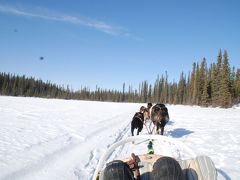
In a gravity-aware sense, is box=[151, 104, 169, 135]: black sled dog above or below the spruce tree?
below

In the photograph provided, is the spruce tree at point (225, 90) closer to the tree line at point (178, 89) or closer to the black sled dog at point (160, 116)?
the tree line at point (178, 89)

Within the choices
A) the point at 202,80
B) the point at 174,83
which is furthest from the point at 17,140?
the point at 174,83

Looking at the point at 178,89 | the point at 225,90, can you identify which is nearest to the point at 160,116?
the point at 225,90

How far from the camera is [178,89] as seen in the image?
9825 centimetres

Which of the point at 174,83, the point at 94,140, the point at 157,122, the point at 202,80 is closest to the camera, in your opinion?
the point at 94,140

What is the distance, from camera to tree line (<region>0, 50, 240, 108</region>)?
217 ft

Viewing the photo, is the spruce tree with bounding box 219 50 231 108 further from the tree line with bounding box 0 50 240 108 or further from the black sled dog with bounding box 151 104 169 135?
the black sled dog with bounding box 151 104 169 135

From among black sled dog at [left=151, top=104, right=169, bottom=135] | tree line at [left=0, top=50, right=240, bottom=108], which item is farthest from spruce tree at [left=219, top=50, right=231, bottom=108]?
black sled dog at [left=151, top=104, right=169, bottom=135]

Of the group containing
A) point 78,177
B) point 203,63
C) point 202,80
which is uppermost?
point 203,63

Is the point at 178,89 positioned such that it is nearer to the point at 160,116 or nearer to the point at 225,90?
the point at 225,90

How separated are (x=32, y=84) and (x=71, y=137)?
14265 centimetres

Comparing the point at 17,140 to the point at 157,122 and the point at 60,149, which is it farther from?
the point at 157,122

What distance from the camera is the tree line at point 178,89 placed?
2608 inches

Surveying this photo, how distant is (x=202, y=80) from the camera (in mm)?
75875
